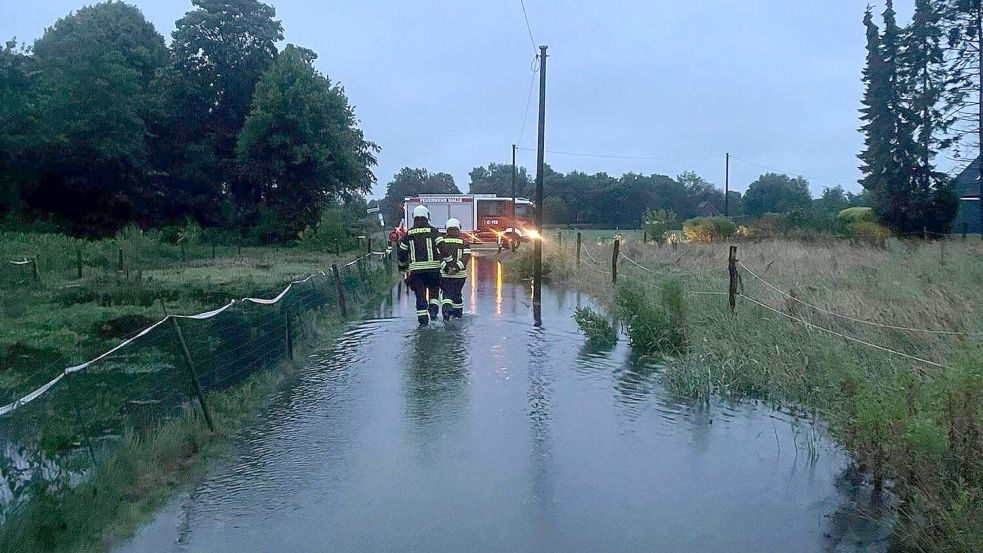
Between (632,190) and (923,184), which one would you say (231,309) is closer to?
(923,184)

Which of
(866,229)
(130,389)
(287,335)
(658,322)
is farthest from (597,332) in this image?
(866,229)

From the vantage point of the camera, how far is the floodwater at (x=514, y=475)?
547cm

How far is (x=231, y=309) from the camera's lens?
29.9 feet

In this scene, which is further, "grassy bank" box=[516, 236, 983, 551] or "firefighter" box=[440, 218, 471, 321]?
"firefighter" box=[440, 218, 471, 321]

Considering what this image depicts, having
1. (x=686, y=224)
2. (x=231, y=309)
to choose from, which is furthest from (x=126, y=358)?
(x=686, y=224)

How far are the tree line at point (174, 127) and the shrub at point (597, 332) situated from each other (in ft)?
105

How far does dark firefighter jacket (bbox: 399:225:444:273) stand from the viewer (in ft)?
46.8

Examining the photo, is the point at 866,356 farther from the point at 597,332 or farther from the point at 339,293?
the point at 339,293

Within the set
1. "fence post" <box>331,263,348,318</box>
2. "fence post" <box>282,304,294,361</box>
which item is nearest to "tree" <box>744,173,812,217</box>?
"fence post" <box>331,263,348,318</box>

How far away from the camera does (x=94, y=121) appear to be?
141 feet

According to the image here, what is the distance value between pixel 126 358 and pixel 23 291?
42.8ft

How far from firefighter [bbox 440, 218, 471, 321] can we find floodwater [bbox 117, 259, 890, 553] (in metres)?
3.82

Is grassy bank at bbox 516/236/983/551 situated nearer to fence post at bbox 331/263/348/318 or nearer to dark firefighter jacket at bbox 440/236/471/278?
dark firefighter jacket at bbox 440/236/471/278

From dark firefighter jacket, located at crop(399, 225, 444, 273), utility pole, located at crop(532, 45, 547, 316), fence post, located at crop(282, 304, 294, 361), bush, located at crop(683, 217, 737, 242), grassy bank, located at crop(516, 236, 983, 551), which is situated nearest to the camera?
grassy bank, located at crop(516, 236, 983, 551)
